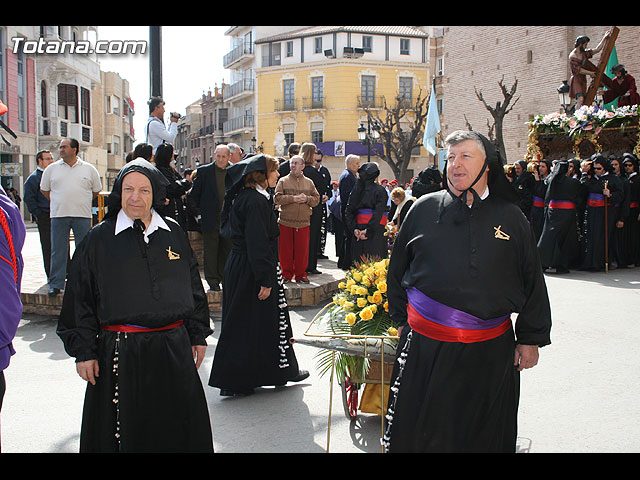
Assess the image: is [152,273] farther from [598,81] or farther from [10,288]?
[598,81]

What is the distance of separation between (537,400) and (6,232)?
4.16 meters

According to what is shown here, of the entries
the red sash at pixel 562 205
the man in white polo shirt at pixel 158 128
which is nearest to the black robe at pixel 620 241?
the red sash at pixel 562 205

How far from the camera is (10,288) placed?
3.08 m

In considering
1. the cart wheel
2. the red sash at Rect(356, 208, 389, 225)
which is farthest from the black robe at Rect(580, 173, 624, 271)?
the cart wheel

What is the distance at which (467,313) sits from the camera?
3334mm

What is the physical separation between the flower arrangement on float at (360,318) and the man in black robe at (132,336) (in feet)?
4.38

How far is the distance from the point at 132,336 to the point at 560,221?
427 inches

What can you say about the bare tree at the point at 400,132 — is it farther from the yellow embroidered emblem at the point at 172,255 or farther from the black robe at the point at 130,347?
the black robe at the point at 130,347

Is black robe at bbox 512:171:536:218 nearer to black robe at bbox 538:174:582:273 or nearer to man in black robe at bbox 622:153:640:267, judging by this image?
black robe at bbox 538:174:582:273

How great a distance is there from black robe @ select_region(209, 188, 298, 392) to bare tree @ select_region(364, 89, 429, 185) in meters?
35.7

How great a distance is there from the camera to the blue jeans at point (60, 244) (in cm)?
850

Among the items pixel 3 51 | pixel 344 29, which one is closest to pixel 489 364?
pixel 3 51

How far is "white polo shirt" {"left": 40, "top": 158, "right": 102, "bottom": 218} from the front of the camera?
8414 millimetres

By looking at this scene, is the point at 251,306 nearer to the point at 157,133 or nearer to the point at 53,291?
the point at 53,291
